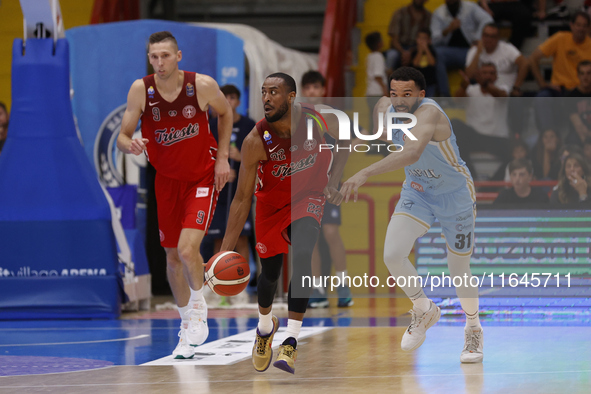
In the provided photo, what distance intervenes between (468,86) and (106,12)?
619 cm

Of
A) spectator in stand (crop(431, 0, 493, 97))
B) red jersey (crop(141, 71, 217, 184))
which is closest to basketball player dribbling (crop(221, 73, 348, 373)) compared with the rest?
red jersey (crop(141, 71, 217, 184))

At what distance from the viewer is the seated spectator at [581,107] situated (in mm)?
→ 9078

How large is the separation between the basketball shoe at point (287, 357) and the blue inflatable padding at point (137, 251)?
434 centimetres

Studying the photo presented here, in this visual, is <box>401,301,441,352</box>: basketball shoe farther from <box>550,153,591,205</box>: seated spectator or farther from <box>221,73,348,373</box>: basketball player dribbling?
<box>550,153,591,205</box>: seated spectator

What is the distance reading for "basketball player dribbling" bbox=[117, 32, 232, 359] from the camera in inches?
225

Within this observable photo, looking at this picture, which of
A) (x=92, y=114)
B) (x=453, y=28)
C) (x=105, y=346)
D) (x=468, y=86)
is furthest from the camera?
(x=453, y=28)

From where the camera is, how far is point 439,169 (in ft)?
17.8

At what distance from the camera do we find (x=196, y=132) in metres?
5.90

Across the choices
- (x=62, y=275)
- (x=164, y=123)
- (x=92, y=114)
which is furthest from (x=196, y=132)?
(x=92, y=114)

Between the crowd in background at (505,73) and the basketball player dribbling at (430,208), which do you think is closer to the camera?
the basketball player dribbling at (430,208)

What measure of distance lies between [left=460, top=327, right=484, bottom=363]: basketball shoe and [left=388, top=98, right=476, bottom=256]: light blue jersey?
1.74 feet

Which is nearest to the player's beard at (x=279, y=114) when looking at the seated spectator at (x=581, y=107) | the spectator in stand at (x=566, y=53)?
the seated spectator at (x=581, y=107)

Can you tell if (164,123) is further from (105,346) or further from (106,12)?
(106,12)

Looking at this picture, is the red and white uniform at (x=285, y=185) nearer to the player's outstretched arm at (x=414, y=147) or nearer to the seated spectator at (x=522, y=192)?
the player's outstretched arm at (x=414, y=147)
